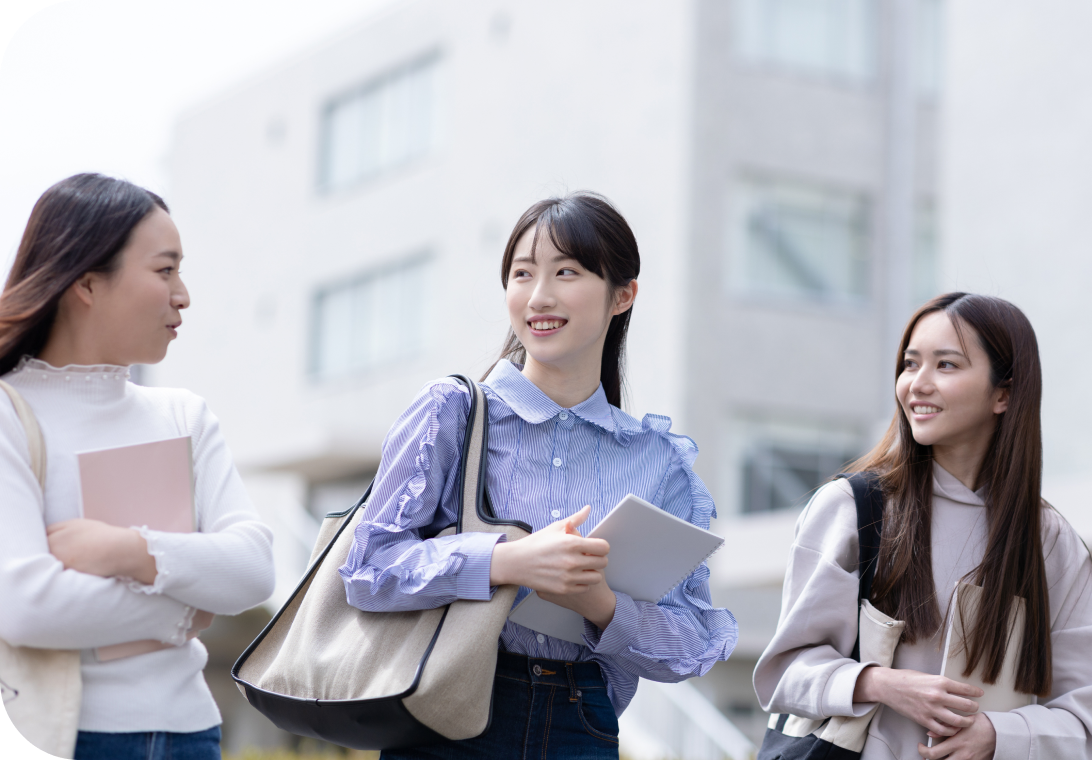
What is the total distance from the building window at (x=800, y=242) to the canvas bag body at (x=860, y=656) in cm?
1154

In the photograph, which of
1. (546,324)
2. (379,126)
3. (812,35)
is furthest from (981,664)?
(379,126)

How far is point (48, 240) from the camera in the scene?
2516 millimetres

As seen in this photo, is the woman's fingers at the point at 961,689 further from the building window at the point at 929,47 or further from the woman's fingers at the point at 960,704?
the building window at the point at 929,47

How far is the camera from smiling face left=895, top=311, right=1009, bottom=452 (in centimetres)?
314

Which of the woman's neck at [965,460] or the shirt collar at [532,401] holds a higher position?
the shirt collar at [532,401]

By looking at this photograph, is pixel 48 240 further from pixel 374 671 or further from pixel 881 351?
pixel 881 351

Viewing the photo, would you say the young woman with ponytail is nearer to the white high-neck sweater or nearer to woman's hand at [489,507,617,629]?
woman's hand at [489,507,617,629]

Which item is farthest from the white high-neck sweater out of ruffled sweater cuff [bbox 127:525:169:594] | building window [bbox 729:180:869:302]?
building window [bbox 729:180:869:302]

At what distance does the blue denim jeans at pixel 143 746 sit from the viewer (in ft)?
7.61

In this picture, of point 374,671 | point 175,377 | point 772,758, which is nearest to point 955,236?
point 772,758

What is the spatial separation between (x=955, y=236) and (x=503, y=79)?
308 inches

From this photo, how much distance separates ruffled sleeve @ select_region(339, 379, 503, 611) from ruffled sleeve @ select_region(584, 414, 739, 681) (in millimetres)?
328

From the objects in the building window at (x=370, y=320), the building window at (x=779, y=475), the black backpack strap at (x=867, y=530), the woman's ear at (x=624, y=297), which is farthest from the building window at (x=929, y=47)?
the woman's ear at (x=624, y=297)

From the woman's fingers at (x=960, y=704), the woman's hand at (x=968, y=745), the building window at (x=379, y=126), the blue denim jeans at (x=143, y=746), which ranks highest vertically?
the building window at (x=379, y=126)
